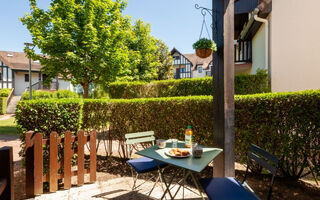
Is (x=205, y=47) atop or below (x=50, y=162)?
atop

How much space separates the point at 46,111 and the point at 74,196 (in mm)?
1843

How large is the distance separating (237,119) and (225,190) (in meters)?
1.86

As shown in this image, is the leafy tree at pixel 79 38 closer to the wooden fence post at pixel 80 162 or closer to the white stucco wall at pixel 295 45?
the wooden fence post at pixel 80 162

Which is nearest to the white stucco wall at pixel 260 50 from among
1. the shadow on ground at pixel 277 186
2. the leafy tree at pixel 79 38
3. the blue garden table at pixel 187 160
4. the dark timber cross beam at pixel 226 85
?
the shadow on ground at pixel 277 186

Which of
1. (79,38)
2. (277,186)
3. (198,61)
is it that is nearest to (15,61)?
(79,38)

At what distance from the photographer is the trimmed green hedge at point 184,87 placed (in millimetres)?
6898

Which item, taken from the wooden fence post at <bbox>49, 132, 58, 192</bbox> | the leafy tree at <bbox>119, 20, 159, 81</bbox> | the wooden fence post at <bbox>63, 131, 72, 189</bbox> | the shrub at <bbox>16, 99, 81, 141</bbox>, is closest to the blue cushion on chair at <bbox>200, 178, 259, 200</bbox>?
the wooden fence post at <bbox>63, 131, 72, 189</bbox>

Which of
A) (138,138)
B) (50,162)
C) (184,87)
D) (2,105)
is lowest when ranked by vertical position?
(50,162)

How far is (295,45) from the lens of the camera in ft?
20.0

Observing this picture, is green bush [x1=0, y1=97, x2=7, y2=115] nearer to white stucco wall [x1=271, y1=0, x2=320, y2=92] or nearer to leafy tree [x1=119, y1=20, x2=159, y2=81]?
leafy tree [x1=119, y1=20, x2=159, y2=81]

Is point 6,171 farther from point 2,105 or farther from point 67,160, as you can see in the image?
point 2,105

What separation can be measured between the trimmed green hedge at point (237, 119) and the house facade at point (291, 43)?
329 centimetres

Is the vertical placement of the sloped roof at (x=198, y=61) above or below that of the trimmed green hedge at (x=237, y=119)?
above

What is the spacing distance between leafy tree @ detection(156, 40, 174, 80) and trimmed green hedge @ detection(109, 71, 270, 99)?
40.3 ft
